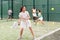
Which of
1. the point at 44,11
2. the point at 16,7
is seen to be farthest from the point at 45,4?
the point at 16,7

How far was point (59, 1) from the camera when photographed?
100 feet

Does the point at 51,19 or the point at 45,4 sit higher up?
the point at 45,4

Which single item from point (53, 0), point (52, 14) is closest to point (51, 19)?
point (52, 14)

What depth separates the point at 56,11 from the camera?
30.2 metres

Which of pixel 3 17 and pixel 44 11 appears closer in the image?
pixel 44 11

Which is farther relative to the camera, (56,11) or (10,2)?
(10,2)

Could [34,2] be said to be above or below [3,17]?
above

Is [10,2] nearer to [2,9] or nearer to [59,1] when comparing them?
[2,9]

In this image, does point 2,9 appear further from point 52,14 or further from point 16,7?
point 52,14

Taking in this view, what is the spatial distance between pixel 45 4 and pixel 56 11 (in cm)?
198

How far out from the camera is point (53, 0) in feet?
101

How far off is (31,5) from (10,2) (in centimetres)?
356

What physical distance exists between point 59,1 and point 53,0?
0.81 meters

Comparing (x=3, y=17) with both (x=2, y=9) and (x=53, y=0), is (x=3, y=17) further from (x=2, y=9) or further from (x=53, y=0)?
(x=53, y=0)
